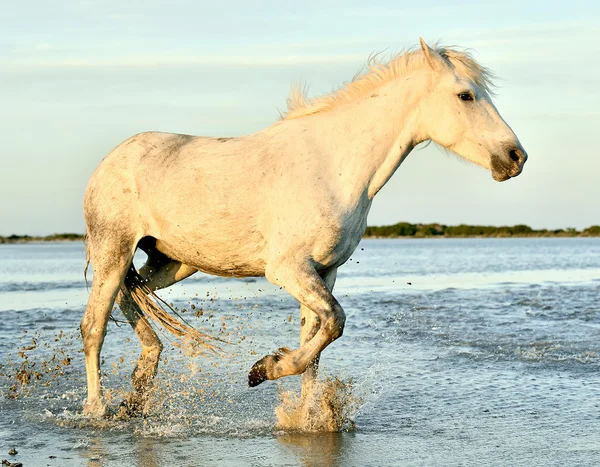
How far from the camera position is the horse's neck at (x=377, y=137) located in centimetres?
589

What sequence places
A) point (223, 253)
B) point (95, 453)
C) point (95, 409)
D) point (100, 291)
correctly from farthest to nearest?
1. point (100, 291)
2. point (95, 409)
3. point (223, 253)
4. point (95, 453)

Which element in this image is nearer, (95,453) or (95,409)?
(95,453)

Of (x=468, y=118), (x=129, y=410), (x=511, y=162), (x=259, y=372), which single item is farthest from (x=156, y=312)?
(x=511, y=162)

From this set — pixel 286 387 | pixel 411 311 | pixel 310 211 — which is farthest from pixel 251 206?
pixel 411 311

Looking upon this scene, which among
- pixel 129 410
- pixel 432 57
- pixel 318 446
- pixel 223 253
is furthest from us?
pixel 129 410

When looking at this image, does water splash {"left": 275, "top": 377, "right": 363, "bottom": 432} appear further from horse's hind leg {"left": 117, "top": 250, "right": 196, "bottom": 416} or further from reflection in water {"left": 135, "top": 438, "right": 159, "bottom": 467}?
horse's hind leg {"left": 117, "top": 250, "right": 196, "bottom": 416}

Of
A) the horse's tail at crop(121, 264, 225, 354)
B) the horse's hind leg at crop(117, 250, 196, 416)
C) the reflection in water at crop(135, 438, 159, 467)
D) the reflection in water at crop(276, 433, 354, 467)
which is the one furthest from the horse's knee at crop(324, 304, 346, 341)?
the horse's hind leg at crop(117, 250, 196, 416)

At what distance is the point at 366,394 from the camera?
7.01 meters

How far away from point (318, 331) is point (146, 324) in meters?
1.95

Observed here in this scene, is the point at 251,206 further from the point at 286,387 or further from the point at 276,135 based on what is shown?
the point at 286,387

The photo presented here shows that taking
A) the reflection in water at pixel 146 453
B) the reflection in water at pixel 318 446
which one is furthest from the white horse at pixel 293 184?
the reflection in water at pixel 146 453

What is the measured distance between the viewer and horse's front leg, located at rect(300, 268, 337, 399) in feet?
19.6

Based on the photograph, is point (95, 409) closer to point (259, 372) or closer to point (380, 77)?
point (259, 372)

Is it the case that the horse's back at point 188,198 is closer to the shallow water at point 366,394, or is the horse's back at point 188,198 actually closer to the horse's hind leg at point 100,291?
the horse's hind leg at point 100,291
